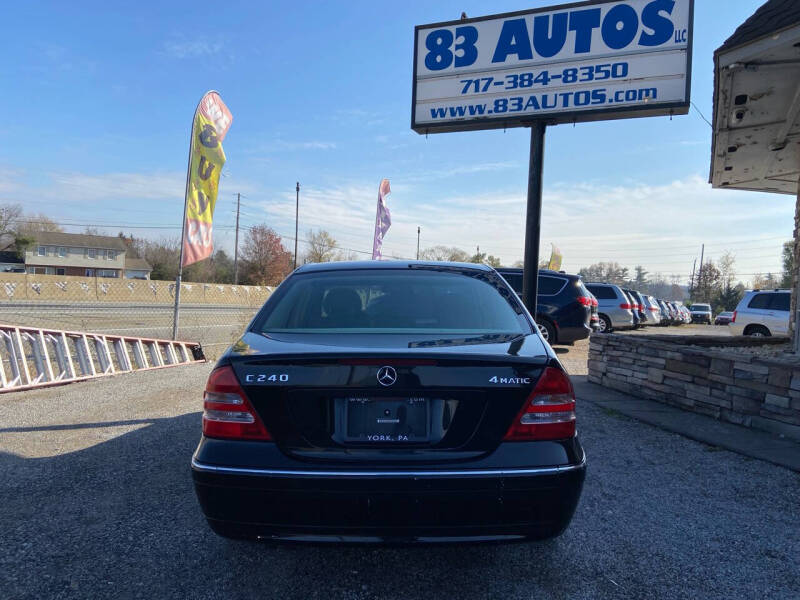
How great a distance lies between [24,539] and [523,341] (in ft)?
9.56

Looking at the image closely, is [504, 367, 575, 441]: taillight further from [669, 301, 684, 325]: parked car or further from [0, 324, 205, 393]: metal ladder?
[669, 301, 684, 325]: parked car

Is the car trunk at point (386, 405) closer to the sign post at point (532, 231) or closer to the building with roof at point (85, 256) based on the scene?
the sign post at point (532, 231)

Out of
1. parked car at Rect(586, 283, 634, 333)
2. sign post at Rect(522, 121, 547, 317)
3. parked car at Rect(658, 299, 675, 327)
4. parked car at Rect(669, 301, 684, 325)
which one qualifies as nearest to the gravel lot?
sign post at Rect(522, 121, 547, 317)

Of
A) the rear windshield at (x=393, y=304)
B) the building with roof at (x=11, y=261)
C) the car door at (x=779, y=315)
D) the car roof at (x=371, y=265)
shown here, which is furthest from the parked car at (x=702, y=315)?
the building with roof at (x=11, y=261)

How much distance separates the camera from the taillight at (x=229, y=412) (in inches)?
84.1

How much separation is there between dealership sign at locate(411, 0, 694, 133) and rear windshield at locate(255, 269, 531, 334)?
5.82 m

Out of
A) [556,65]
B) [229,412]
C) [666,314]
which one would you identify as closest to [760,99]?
[556,65]

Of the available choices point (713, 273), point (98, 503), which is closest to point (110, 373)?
point (98, 503)

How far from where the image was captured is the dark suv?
11648 millimetres

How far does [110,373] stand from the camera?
7.80m

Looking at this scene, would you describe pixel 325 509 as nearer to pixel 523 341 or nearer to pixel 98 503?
pixel 523 341

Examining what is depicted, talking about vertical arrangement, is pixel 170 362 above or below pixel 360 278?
below

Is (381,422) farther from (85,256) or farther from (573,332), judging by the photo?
(85,256)

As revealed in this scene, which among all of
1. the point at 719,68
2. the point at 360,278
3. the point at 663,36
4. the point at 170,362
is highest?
the point at 663,36
